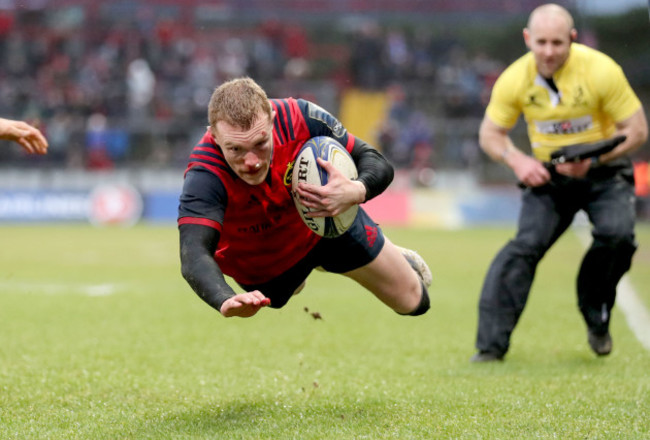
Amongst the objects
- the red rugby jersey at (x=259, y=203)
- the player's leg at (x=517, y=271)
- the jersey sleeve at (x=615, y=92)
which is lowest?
the player's leg at (x=517, y=271)

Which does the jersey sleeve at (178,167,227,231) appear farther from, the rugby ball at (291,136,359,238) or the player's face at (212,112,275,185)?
the rugby ball at (291,136,359,238)

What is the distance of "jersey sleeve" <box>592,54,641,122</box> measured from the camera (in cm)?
656

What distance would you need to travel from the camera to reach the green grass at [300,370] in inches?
187

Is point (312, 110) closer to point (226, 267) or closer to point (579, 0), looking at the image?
point (226, 267)

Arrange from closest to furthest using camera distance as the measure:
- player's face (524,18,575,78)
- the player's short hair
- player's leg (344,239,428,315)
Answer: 1. the player's short hair
2. player's leg (344,239,428,315)
3. player's face (524,18,575,78)

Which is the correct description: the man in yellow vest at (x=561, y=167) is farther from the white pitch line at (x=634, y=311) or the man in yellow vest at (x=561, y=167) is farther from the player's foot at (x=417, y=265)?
the white pitch line at (x=634, y=311)

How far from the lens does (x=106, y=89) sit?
24.8 m

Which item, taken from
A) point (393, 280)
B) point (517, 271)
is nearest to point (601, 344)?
point (517, 271)

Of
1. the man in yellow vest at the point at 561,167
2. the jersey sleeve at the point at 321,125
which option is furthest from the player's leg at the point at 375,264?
the man in yellow vest at the point at 561,167

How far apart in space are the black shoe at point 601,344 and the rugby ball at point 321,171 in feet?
9.01

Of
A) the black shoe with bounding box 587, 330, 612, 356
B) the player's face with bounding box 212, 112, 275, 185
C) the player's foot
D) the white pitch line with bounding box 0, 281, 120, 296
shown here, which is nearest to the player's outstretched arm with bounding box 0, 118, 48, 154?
the player's face with bounding box 212, 112, 275, 185

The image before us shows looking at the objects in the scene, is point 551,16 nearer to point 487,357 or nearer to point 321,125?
point 321,125

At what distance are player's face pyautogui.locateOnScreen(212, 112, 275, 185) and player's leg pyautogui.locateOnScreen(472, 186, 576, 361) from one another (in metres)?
2.70

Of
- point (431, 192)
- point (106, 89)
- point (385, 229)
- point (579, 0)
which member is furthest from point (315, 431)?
point (106, 89)
